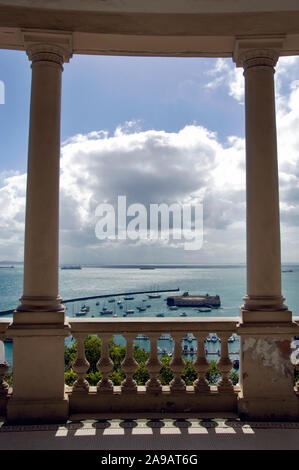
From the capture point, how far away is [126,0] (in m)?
16.9

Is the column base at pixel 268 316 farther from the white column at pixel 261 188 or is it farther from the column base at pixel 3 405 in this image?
the column base at pixel 3 405

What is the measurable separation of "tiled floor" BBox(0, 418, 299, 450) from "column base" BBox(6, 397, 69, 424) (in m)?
0.42

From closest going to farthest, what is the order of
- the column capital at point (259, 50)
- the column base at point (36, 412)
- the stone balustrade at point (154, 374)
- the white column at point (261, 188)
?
the column base at point (36, 412), the stone balustrade at point (154, 374), the white column at point (261, 188), the column capital at point (259, 50)

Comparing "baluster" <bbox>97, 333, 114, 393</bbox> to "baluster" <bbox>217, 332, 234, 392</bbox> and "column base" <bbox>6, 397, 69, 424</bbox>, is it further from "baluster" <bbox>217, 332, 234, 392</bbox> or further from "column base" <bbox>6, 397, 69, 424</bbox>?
"baluster" <bbox>217, 332, 234, 392</bbox>

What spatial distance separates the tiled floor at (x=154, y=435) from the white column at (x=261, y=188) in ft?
14.6

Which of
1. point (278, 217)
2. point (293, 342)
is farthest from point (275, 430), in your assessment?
point (278, 217)

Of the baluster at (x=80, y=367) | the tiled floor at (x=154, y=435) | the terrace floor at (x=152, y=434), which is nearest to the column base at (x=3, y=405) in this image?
the terrace floor at (x=152, y=434)

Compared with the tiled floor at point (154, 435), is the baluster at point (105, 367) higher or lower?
higher

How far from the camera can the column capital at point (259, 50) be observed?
17.8 m

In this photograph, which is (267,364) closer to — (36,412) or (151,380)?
(151,380)

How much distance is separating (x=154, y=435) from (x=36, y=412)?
5065 mm

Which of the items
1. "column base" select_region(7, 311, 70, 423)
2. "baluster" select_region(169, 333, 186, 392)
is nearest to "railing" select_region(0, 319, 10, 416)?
"column base" select_region(7, 311, 70, 423)
